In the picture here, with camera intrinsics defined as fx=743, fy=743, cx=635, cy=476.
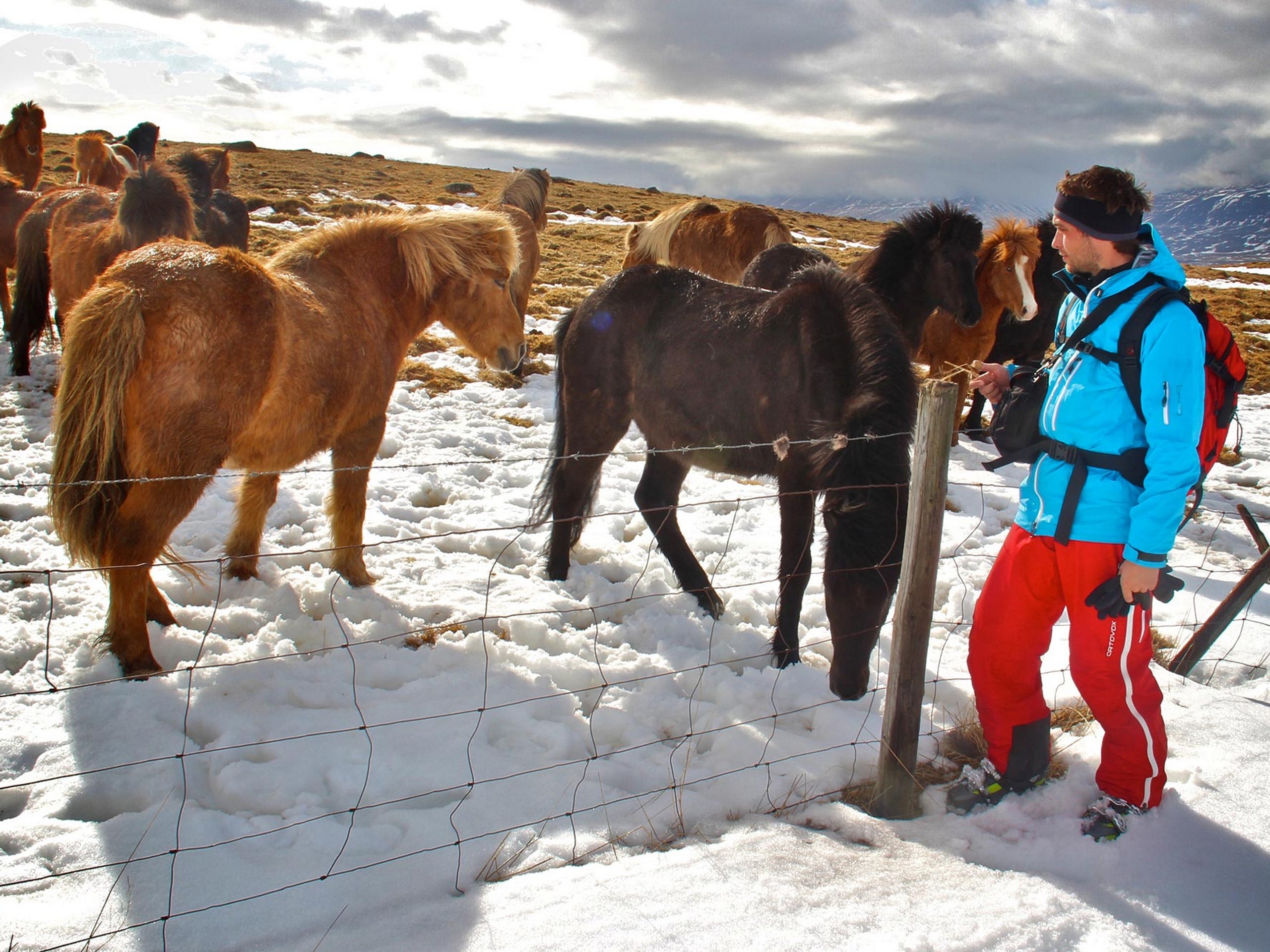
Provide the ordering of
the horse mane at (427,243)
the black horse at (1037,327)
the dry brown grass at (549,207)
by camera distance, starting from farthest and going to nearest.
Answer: the dry brown grass at (549,207) < the black horse at (1037,327) < the horse mane at (427,243)

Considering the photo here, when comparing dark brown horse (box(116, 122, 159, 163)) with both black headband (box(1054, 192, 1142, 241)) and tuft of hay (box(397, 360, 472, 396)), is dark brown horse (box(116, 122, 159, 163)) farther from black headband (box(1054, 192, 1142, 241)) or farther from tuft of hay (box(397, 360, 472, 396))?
black headband (box(1054, 192, 1142, 241))

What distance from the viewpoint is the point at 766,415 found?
362cm

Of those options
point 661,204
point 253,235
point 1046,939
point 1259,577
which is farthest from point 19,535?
point 661,204

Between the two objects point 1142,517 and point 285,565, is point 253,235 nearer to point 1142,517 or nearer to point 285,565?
point 285,565

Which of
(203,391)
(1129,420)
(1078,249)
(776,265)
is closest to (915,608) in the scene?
(1129,420)

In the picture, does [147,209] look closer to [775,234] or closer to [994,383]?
[994,383]

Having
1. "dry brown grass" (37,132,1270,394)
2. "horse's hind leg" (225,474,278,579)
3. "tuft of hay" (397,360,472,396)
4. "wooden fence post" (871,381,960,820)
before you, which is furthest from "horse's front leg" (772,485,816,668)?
"tuft of hay" (397,360,472,396)

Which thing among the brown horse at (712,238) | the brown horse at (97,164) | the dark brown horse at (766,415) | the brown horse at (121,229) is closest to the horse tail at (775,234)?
the brown horse at (712,238)

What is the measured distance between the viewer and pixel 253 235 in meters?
14.2

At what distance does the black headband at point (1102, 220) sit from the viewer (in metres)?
2.16

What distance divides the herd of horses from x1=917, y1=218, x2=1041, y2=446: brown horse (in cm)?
108

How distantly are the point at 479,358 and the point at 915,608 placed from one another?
10.2 feet

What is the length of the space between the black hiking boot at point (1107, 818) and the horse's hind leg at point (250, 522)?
3.75 m

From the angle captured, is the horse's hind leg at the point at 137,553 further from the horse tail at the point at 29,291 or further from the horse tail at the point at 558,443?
the horse tail at the point at 29,291
